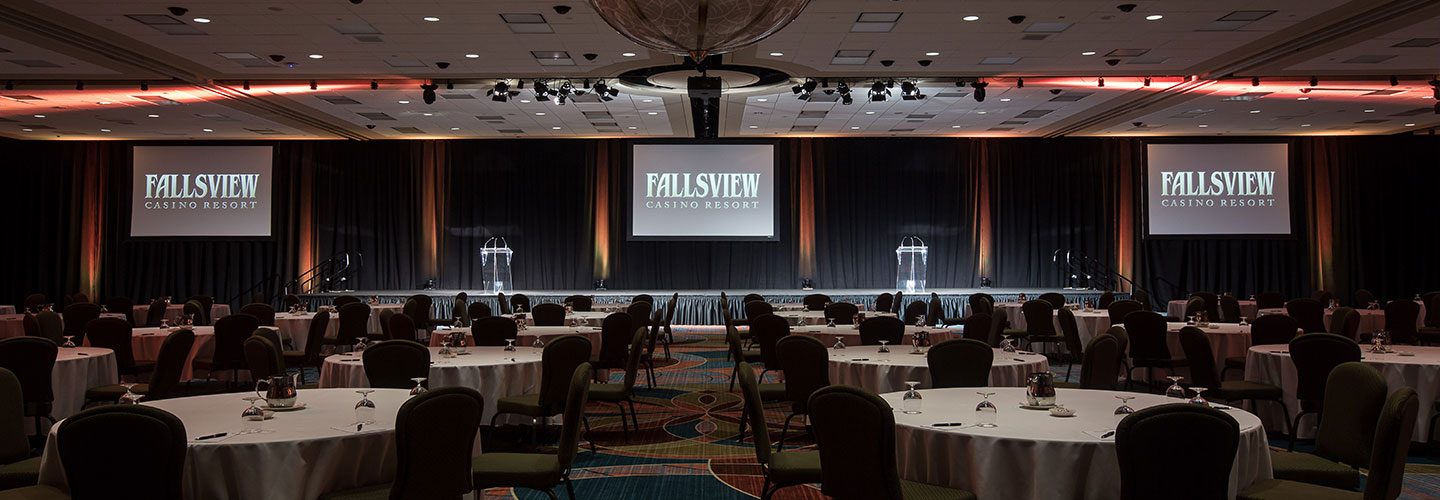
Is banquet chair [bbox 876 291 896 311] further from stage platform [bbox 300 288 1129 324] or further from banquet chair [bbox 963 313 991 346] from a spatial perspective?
banquet chair [bbox 963 313 991 346]

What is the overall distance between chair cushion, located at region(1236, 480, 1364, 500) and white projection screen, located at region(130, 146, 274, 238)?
1942cm

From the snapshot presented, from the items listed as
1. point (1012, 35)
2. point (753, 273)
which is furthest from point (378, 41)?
point (753, 273)

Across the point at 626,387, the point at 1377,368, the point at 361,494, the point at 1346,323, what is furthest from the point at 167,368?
the point at 1346,323

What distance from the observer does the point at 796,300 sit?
1834 cm

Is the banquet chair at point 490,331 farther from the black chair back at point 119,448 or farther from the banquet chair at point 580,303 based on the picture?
the black chair back at point 119,448

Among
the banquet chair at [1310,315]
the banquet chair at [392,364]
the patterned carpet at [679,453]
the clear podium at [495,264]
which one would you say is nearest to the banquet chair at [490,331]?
the patterned carpet at [679,453]

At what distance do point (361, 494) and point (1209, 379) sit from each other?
5.78 m

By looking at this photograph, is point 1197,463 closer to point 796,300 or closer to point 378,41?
point 378,41

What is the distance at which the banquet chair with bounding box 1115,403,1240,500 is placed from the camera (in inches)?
130

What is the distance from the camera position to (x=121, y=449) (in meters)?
3.41

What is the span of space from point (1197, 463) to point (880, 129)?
16222mm

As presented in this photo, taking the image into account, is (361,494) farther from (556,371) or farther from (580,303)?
(580,303)

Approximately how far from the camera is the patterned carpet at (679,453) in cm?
580

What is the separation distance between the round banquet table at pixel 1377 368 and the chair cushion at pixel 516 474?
16.5 ft
